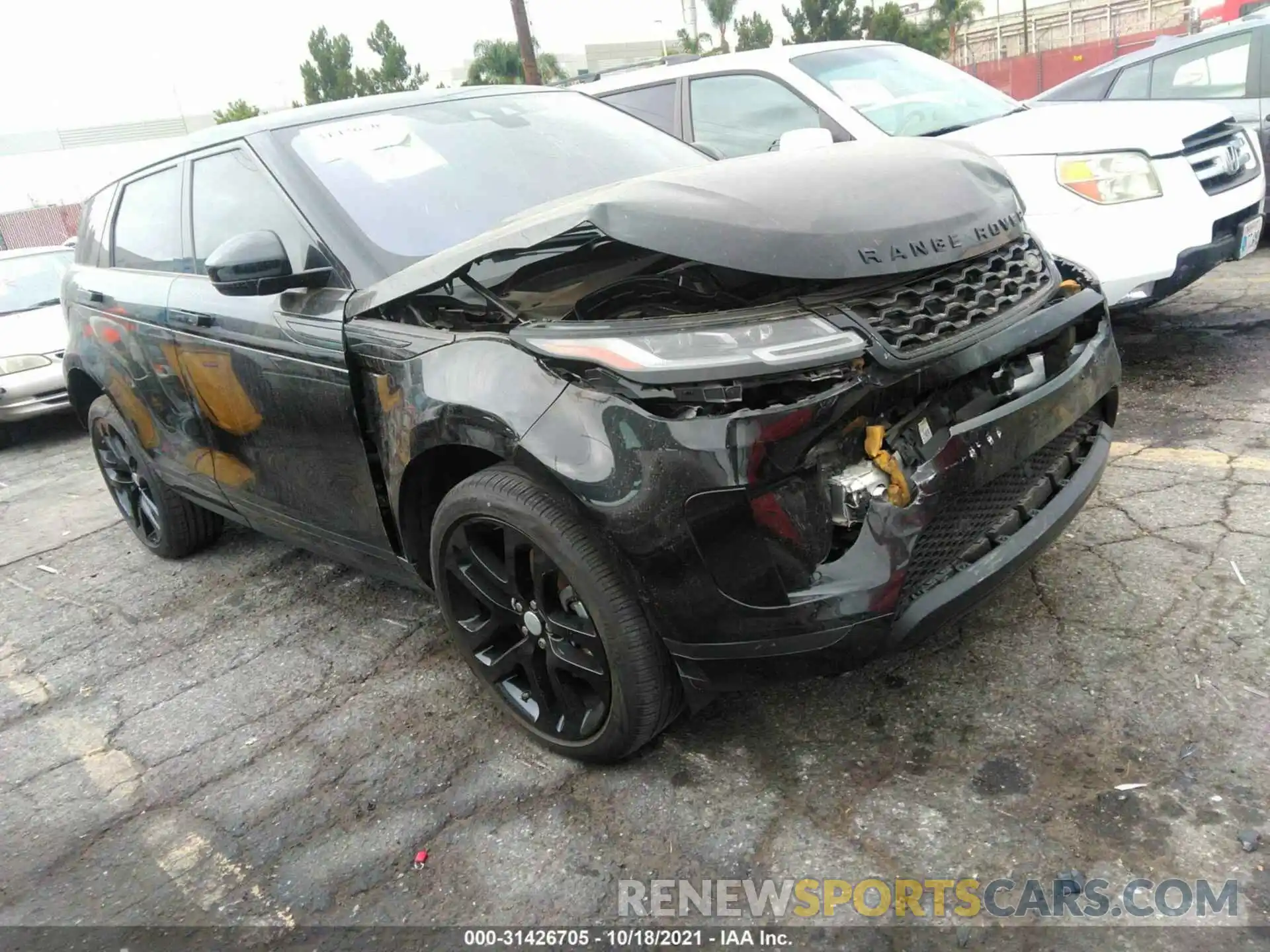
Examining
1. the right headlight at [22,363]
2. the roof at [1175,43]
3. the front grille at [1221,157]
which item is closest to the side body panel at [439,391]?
the front grille at [1221,157]

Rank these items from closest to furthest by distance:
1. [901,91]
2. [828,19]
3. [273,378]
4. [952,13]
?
[273,378], [901,91], [828,19], [952,13]

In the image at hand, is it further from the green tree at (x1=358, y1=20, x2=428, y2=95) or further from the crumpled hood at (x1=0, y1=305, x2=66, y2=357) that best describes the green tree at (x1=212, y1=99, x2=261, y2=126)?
the crumpled hood at (x1=0, y1=305, x2=66, y2=357)

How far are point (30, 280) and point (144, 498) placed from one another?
557 cm

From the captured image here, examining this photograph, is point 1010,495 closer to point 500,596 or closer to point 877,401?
point 877,401

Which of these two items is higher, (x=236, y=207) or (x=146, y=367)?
(x=236, y=207)

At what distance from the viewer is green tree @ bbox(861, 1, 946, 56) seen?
1309 inches

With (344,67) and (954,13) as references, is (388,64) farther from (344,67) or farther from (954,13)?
(954,13)

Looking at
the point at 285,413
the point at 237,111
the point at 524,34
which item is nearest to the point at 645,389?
the point at 285,413

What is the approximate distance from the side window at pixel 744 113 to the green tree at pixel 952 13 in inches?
1542

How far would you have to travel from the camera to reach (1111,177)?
435 cm

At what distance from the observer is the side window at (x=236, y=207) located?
9.17 feet

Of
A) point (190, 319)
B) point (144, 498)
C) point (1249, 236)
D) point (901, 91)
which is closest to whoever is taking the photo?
point (190, 319)

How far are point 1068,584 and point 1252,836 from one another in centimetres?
107

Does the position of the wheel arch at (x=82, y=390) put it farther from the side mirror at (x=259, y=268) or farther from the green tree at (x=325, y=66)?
the green tree at (x=325, y=66)
